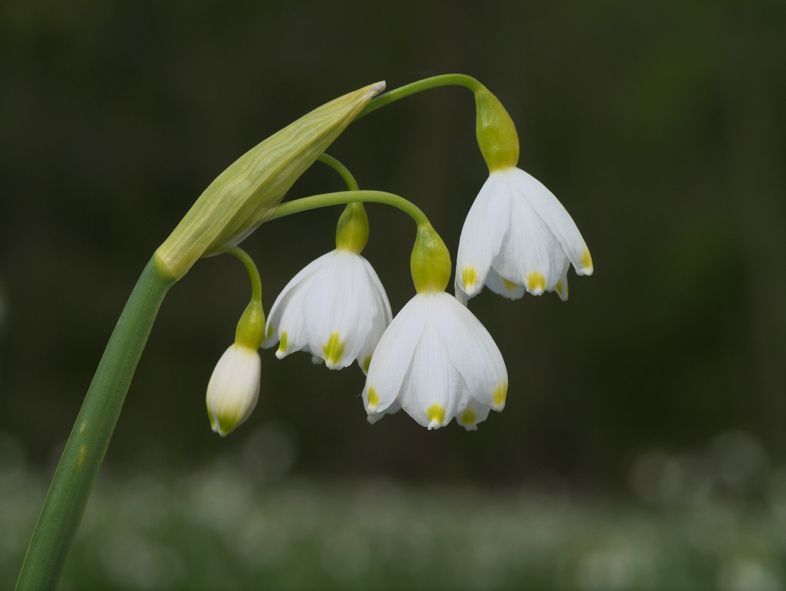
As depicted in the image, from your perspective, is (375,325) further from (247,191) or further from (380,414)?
(247,191)

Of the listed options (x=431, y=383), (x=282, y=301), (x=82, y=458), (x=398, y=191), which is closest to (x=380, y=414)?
(x=431, y=383)

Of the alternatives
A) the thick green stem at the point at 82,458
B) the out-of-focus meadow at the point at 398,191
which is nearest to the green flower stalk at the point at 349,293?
the thick green stem at the point at 82,458

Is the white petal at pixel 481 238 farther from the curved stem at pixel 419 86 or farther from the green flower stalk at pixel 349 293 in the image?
the curved stem at pixel 419 86

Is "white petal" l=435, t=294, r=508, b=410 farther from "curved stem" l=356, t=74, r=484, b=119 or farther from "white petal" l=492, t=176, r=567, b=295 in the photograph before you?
"curved stem" l=356, t=74, r=484, b=119

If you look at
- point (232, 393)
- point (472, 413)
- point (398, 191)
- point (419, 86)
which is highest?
point (419, 86)

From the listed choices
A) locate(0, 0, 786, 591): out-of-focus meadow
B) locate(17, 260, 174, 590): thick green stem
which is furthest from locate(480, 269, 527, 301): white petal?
locate(0, 0, 786, 591): out-of-focus meadow
